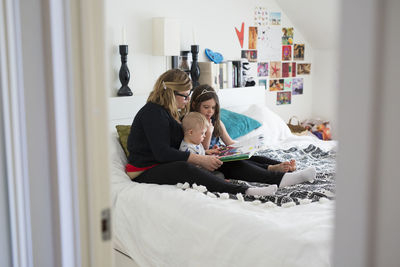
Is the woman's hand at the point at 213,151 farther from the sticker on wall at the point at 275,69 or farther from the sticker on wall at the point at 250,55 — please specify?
the sticker on wall at the point at 275,69

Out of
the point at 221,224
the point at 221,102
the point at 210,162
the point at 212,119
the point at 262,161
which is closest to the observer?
the point at 221,224

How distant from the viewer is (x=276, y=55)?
14.9 ft

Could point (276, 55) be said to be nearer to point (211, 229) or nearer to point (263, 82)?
point (263, 82)

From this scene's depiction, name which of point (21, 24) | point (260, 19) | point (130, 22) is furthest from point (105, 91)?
point (260, 19)

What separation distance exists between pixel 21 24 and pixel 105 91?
303 millimetres

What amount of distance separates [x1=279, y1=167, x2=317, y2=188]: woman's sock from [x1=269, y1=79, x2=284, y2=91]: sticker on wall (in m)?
2.20

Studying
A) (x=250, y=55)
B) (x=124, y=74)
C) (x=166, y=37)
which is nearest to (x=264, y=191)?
(x=124, y=74)

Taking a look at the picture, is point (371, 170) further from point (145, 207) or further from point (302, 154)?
point (302, 154)

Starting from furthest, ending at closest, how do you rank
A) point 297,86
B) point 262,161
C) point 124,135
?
point 297,86 → point 124,135 → point 262,161

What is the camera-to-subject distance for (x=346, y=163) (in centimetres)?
61

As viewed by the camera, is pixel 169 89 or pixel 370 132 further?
pixel 169 89

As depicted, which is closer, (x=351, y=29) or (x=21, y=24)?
(x=351, y=29)

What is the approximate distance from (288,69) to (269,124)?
1247mm

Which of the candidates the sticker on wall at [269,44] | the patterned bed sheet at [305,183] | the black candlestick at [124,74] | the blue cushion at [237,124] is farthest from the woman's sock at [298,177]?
the sticker on wall at [269,44]
